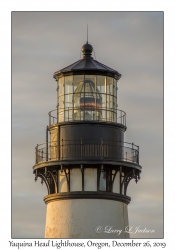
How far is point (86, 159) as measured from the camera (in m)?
107

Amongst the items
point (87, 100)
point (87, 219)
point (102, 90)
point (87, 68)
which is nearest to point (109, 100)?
point (102, 90)

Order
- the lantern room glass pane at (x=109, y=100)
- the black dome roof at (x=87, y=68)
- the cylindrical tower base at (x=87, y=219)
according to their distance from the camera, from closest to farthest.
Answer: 1. the cylindrical tower base at (x=87, y=219)
2. the black dome roof at (x=87, y=68)
3. the lantern room glass pane at (x=109, y=100)

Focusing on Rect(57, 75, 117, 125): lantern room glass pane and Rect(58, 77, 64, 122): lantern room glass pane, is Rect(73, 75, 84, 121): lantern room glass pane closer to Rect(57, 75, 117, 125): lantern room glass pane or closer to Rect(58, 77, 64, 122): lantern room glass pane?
Rect(57, 75, 117, 125): lantern room glass pane

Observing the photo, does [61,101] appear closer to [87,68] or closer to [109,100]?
[87,68]

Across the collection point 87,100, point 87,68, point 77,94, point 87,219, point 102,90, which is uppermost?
point 87,68

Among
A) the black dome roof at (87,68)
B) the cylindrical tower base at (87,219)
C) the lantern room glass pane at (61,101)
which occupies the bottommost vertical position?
the cylindrical tower base at (87,219)

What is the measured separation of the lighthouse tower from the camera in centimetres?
Result: 10675

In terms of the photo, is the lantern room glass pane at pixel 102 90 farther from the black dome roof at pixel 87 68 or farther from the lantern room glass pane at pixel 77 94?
the lantern room glass pane at pixel 77 94

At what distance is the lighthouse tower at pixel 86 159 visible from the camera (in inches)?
4203

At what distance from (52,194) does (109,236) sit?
2.40 meters

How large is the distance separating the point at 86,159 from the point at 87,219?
190cm

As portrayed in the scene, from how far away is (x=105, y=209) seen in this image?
10681cm

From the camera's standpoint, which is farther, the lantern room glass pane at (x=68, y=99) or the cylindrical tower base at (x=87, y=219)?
the lantern room glass pane at (x=68, y=99)
